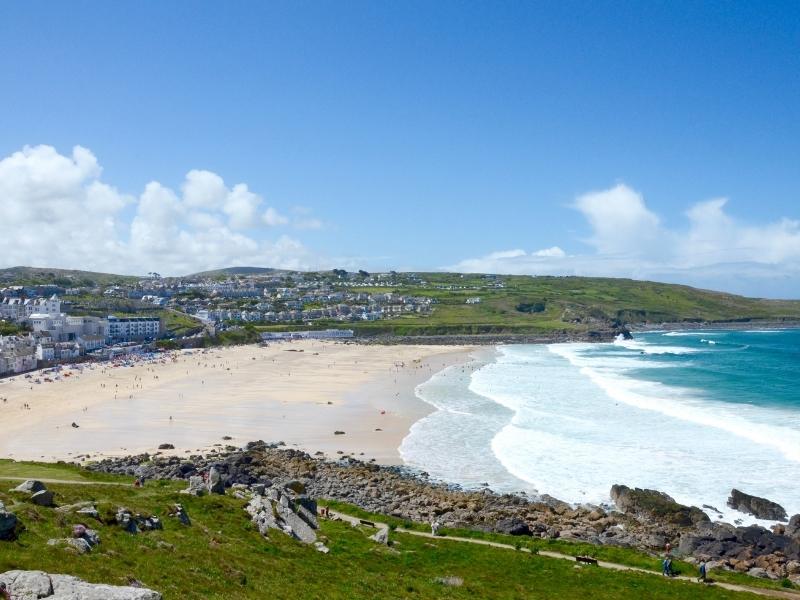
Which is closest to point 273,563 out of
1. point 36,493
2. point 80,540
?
point 80,540

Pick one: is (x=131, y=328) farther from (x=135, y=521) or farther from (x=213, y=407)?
(x=135, y=521)

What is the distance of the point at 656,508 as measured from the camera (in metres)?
25.2

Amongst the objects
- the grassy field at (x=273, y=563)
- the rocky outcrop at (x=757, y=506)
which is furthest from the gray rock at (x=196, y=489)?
the rocky outcrop at (x=757, y=506)

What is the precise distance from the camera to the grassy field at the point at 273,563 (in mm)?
11344

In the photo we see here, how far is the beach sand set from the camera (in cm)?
3834

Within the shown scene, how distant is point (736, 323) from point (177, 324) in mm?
147369

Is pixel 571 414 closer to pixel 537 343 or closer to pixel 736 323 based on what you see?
pixel 537 343

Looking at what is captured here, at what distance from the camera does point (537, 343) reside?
123 metres

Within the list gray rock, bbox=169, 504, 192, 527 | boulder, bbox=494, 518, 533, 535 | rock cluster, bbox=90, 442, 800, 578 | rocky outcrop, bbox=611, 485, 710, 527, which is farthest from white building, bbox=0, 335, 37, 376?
rocky outcrop, bbox=611, 485, 710, 527

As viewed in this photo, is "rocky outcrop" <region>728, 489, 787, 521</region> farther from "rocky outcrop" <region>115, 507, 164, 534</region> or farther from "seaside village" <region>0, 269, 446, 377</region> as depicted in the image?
"seaside village" <region>0, 269, 446, 377</region>

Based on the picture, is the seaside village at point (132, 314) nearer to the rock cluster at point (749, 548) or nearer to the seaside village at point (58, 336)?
the seaside village at point (58, 336)

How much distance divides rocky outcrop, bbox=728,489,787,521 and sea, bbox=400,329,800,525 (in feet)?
1.57

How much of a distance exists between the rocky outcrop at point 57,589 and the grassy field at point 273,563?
1.30 meters

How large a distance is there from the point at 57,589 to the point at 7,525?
3.43 m
